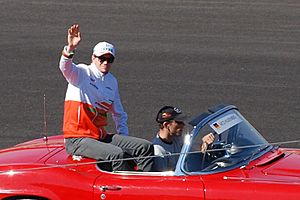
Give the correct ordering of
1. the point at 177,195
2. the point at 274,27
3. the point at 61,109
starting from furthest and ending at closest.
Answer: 1. the point at 274,27
2. the point at 61,109
3. the point at 177,195

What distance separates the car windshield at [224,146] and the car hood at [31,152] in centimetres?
137

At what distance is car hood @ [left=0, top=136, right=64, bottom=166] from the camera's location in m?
8.11

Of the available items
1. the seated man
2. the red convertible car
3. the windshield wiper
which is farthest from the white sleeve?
the windshield wiper

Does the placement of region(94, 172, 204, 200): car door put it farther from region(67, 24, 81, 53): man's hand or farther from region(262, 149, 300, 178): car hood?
region(67, 24, 81, 53): man's hand

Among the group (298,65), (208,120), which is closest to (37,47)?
(298,65)

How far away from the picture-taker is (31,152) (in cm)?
838

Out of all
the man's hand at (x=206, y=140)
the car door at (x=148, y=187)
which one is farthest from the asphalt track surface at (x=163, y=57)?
the car door at (x=148, y=187)

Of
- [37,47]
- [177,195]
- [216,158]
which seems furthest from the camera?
[37,47]

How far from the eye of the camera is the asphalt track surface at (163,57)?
1262 centimetres

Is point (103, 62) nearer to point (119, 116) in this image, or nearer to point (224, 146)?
point (119, 116)

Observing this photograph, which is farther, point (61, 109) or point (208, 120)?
point (61, 109)

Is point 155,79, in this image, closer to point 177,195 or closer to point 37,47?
point 37,47

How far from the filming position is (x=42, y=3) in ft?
63.9

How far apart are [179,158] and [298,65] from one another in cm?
797
